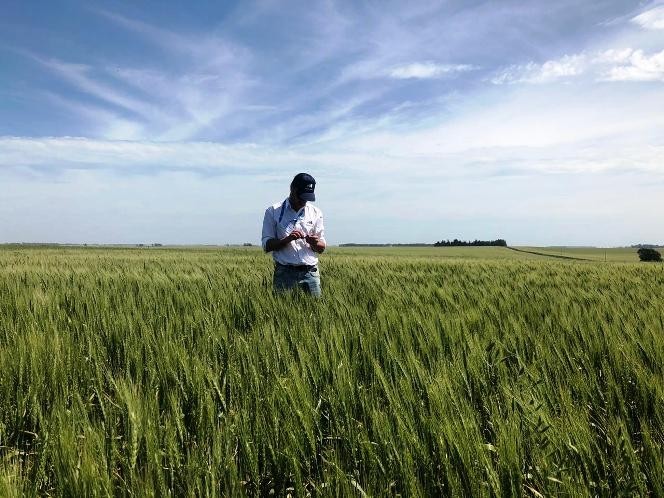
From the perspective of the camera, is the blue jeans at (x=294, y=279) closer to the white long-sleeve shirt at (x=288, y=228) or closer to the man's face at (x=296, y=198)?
the white long-sleeve shirt at (x=288, y=228)

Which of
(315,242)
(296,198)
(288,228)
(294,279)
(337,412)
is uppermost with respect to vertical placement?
(296,198)

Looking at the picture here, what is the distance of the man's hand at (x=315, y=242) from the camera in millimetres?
4086

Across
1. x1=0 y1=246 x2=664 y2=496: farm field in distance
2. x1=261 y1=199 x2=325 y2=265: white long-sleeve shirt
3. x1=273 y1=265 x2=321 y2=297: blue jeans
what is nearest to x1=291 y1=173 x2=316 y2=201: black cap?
x1=261 y1=199 x2=325 y2=265: white long-sleeve shirt

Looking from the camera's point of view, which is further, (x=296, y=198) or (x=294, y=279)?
(x=294, y=279)

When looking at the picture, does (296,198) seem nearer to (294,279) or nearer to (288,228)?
(288,228)

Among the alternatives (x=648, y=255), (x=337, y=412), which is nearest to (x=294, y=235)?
(x=337, y=412)

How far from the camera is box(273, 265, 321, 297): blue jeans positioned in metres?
4.25

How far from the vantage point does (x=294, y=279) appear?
426cm

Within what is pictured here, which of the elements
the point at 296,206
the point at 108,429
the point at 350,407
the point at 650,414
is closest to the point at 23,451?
the point at 108,429

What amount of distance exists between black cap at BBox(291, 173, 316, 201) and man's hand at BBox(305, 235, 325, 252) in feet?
1.17

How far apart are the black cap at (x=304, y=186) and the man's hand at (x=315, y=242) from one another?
0.36m

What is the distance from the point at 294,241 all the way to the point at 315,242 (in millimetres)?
225

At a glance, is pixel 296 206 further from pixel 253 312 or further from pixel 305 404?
pixel 305 404

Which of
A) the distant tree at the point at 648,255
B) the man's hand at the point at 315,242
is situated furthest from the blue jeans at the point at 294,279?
the distant tree at the point at 648,255
